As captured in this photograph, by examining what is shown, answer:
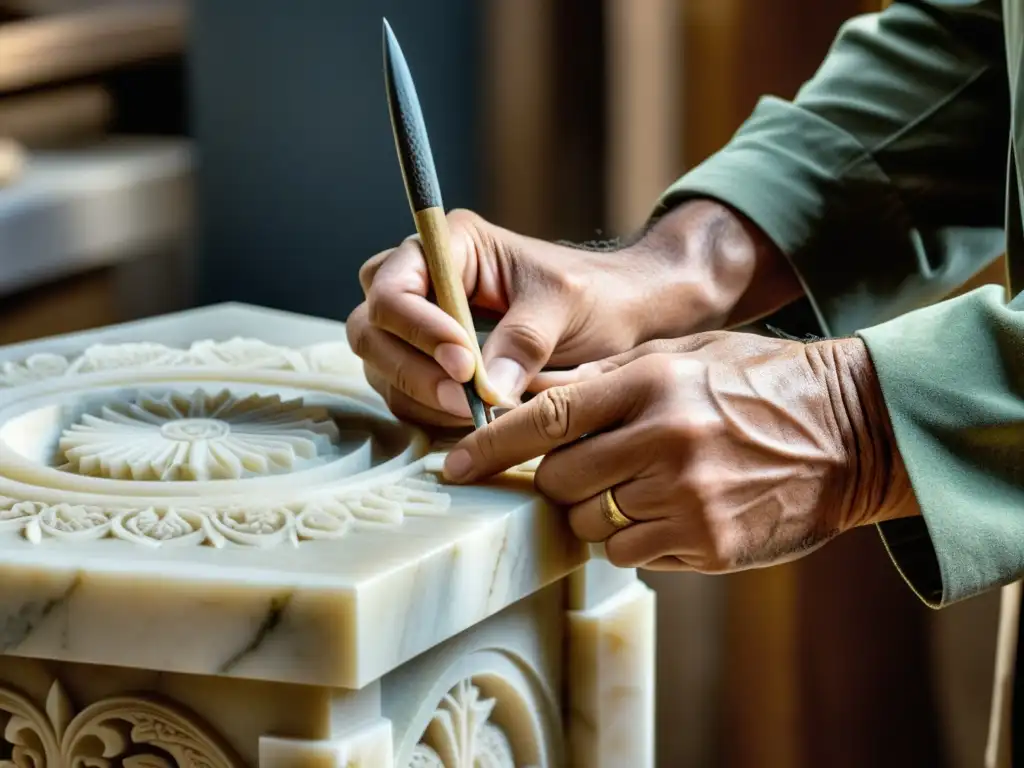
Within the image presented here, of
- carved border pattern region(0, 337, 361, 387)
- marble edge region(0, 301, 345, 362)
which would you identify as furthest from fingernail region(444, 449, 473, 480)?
marble edge region(0, 301, 345, 362)

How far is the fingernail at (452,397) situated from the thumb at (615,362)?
0.22 feet

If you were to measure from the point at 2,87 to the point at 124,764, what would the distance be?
7.95 ft

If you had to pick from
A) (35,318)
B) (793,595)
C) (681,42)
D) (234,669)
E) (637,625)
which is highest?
(681,42)

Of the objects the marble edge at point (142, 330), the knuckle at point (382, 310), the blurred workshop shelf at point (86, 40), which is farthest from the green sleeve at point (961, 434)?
the blurred workshop shelf at point (86, 40)

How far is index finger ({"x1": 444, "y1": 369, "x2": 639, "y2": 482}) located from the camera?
95cm

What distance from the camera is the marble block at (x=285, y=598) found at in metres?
0.82

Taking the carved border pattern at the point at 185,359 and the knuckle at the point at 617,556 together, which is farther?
the carved border pattern at the point at 185,359

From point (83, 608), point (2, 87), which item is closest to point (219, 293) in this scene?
point (2, 87)

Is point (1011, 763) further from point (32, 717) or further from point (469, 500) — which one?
point (32, 717)

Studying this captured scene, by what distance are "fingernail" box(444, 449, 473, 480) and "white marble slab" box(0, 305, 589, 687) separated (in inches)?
0.6

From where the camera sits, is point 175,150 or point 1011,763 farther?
point 175,150

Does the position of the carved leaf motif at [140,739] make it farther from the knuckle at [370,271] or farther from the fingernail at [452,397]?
the knuckle at [370,271]

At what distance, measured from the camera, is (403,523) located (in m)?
0.92

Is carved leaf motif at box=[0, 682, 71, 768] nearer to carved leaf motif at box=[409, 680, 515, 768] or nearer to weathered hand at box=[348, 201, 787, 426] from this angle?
carved leaf motif at box=[409, 680, 515, 768]
